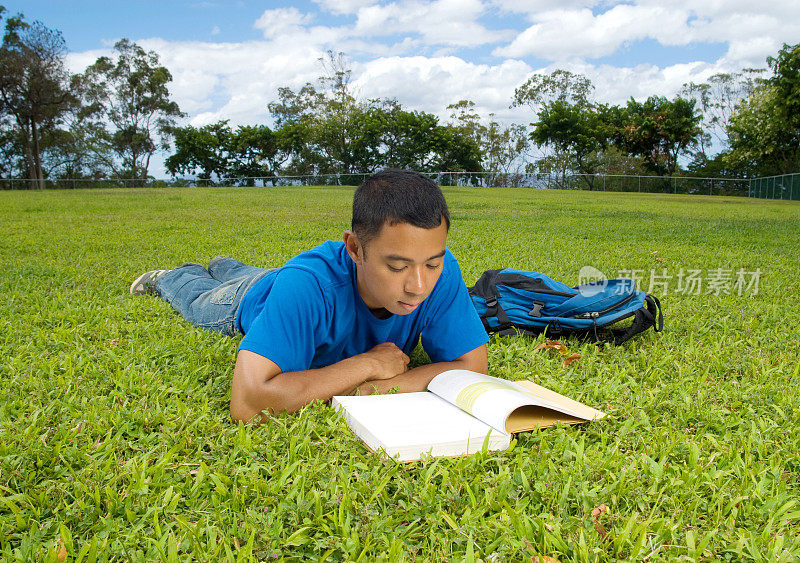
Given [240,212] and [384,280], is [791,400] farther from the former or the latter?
[240,212]

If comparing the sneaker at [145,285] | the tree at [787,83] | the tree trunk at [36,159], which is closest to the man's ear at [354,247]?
the sneaker at [145,285]

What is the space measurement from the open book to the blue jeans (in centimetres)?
129

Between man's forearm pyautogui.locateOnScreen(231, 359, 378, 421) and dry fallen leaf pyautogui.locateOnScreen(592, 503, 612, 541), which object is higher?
man's forearm pyautogui.locateOnScreen(231, 359, 378, 421)

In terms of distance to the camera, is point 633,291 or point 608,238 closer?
point 633,291

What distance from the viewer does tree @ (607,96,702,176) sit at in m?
41.6

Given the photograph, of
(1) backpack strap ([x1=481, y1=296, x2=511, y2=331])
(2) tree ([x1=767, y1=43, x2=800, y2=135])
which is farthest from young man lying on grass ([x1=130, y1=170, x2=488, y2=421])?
→ (2) tree ([x1=767, y1=43, x2=800, y2=135])

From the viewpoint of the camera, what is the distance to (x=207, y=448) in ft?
7.39

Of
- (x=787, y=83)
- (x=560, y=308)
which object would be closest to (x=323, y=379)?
(x=560, y=308)

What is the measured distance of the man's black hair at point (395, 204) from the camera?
223 cm

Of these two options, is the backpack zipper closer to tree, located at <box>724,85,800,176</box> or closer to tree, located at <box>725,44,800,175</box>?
tree, located at <box>725,44,800,175</box>

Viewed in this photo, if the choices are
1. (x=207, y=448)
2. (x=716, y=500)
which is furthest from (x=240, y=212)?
(x=716, y=500)

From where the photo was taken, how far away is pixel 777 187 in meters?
33.0

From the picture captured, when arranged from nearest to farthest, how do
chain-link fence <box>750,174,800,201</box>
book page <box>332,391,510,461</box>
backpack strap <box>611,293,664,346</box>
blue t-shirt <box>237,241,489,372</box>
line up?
1. book page <box>332,391,510,461</box>
2. blue t-shirt <box>237,241,489,372</box>
3. backpack strap <box>611,293,664,346</box>
4. chain-link fence <box>750,174,800,201</box>

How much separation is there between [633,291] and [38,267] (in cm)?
542
